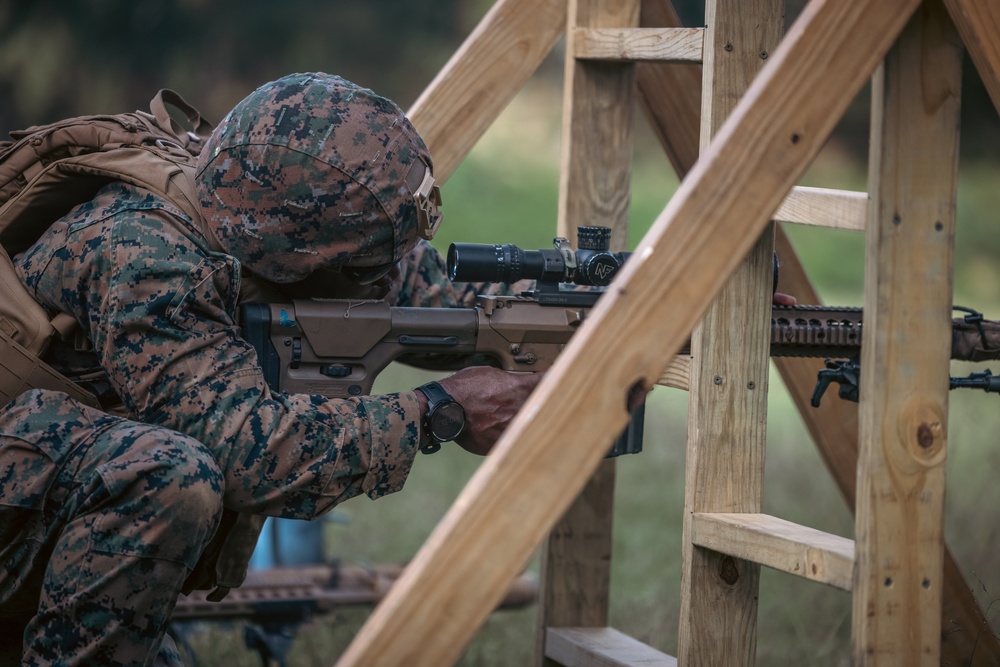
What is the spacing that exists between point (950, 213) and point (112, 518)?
188 centimetres

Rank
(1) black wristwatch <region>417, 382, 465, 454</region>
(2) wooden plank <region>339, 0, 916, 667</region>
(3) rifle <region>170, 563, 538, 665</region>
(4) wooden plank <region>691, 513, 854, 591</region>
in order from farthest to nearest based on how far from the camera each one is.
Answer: (3) rifle <region>170, 563, 538, 665</region> < (1) black wristwatch <region>417, 382, 465, 454</region> < (4) wooden plank <region>691, 513, 854, 591</region> < (2) wooden plank <region>339, 0, 916, 667</region>

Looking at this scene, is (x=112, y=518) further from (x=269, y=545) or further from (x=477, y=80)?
(x=269, y=545)

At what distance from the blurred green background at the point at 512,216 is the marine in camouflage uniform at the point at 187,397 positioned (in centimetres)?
155

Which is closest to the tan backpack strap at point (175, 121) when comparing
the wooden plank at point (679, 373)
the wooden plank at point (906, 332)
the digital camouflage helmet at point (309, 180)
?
the digital camouflage helmet at point (309, 180)

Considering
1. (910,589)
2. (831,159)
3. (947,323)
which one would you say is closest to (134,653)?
(910,589)

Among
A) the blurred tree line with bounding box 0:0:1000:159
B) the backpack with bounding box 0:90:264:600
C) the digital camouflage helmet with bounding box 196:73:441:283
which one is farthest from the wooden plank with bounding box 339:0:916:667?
the blurred tree line with bounding box 0:0:1000:159

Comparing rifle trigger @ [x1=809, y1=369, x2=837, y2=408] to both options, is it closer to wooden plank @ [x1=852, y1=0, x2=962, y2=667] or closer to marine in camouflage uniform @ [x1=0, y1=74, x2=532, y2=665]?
wooden plank @ [x1=852, y1=0, x2=962, y2=667]

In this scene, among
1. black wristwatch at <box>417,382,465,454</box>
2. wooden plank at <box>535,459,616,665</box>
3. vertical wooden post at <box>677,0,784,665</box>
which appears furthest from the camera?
wooden plank at <box>535,459,616,665</box>

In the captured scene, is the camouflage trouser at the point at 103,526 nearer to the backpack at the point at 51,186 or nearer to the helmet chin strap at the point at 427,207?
the backpack at the point at 51,186

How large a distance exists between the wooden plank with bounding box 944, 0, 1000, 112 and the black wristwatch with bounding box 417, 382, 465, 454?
56.7 inches

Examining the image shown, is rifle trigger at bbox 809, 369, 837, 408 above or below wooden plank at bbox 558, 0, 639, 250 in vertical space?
below

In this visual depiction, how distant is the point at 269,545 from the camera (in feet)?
16.6

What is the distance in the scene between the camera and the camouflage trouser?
2.58 meters

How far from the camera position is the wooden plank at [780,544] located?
2.33 m
